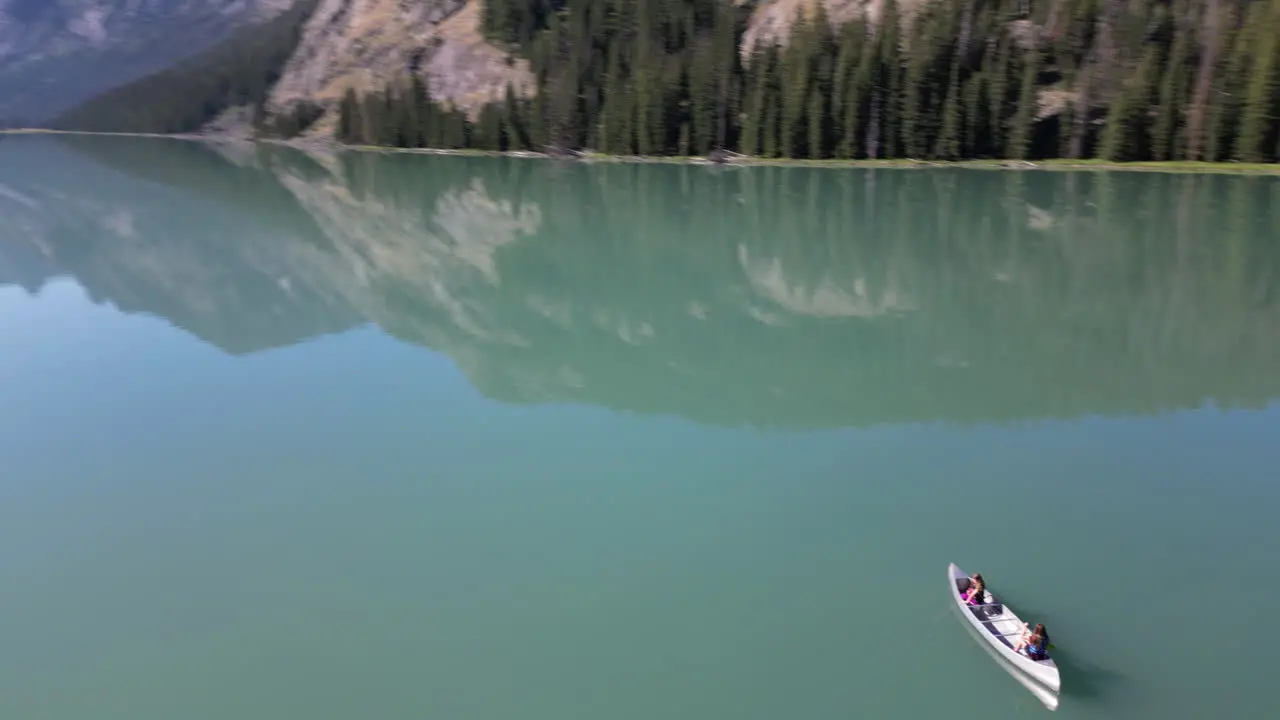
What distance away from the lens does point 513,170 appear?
9788cm

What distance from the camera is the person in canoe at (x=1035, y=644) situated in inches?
544

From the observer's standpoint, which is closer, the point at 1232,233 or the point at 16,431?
the point at 16,431

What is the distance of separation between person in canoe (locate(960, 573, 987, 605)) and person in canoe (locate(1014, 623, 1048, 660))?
1186 mm

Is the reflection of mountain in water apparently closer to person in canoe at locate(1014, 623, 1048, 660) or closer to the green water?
the green water

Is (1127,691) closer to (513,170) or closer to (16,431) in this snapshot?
(16,431)

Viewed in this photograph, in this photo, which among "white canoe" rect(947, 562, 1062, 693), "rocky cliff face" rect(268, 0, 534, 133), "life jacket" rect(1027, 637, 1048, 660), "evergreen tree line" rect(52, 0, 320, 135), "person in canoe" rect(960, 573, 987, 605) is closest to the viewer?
"white canoe" rect(947, 562, 1062, 693)

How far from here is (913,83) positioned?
297ft

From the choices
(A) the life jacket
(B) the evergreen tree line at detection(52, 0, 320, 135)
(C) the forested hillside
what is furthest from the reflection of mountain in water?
(B) the evergreen tree line at detection(52, 0, 320, 135)

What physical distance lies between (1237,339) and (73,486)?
37.8m

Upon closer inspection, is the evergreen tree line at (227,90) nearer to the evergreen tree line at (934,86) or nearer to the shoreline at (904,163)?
the shoreline at (904,163)

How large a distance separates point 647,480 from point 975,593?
348 inches

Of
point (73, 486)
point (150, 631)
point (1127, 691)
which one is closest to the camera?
point (1127, 691)

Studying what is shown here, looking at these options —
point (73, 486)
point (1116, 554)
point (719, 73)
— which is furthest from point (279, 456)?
point (719, 73)

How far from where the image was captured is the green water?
15016 mm
